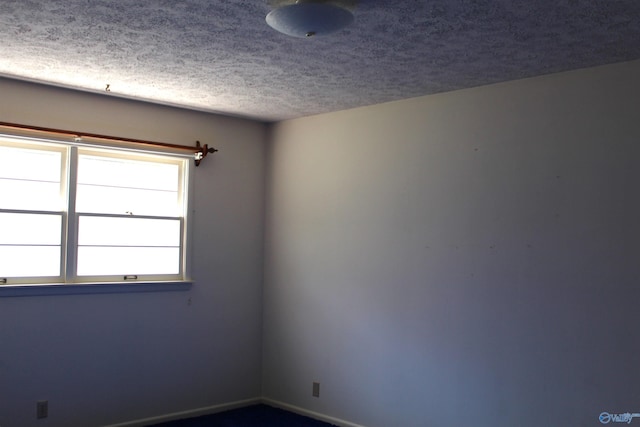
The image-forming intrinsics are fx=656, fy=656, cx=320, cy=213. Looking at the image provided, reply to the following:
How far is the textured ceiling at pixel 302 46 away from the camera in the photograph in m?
3.09

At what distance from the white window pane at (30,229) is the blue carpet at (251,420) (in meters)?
1.70

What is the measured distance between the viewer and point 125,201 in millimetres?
5121

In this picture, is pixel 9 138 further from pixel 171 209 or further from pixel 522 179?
pixel 522 179

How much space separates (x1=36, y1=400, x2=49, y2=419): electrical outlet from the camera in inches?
182

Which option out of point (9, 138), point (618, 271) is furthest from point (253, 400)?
point (618, 271)

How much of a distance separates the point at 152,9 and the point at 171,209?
99.3 inches

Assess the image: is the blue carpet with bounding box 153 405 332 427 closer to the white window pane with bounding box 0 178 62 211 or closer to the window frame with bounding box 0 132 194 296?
the window frame with bounding box 0 132 194 296

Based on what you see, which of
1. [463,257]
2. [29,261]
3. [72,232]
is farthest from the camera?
[72,232]

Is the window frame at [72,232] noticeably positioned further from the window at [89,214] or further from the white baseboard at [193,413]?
the white baseboard at [193,413]

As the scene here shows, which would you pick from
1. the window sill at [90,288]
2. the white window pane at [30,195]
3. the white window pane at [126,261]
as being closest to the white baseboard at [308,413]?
the window sill at [90,288]

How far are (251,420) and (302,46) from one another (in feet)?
10.4

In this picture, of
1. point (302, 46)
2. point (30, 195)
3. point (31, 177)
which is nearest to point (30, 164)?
point (31, 177)

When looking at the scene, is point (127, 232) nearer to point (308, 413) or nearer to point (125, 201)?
point (125, 201)

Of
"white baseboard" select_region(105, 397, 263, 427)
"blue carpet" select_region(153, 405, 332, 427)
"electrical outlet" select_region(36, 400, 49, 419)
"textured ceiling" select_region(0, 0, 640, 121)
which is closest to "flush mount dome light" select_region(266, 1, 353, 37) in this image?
"textured ceiling" select_region(0, 0, 640, 121)
